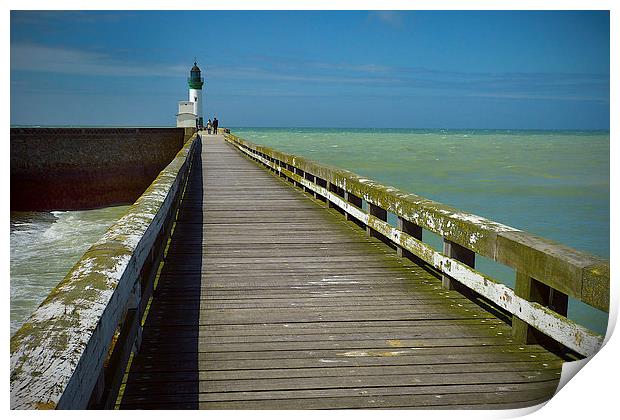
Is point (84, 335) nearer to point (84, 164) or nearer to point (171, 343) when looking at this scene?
point (171, 343)

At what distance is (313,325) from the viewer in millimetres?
3852

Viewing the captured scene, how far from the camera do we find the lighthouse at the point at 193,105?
51.8 metres

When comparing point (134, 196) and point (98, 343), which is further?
point (134, 196)

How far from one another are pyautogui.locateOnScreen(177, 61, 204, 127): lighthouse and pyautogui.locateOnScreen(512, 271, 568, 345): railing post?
4973 cm

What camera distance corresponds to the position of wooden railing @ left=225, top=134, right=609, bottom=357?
2.93 m

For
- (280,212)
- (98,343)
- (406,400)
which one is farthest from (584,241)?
(98,343)

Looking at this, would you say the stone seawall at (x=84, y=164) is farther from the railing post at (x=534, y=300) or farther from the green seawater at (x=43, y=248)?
the railing post at (x=534, y=300)

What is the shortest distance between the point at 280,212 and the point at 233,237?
2080mm

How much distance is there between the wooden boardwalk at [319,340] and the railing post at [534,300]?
0.30 feet

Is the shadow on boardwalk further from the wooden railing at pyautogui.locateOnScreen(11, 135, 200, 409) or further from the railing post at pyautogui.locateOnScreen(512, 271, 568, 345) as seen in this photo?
the railing post at pyautogui.locateOnScreen(512, 271, 568, 345)

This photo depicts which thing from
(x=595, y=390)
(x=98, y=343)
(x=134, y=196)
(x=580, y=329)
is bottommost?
(x=134, y=196)

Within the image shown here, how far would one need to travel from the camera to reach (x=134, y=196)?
41.8 metres

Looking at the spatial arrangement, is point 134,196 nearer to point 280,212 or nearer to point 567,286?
point 280,212
